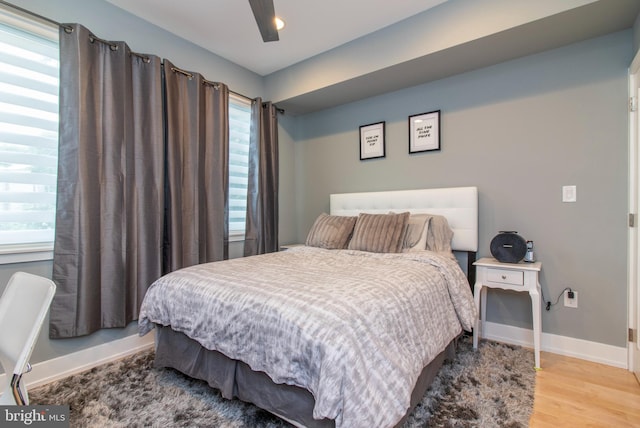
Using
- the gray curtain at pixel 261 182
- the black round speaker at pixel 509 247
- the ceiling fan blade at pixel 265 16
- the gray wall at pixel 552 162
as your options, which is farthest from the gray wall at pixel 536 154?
the ceiling fan blade at pixel 265 16

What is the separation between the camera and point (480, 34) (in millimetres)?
2201

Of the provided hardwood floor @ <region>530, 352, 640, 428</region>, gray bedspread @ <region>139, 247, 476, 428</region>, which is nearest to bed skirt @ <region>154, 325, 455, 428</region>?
gray bedspread @ <region>139, 247, 476, 428</region>

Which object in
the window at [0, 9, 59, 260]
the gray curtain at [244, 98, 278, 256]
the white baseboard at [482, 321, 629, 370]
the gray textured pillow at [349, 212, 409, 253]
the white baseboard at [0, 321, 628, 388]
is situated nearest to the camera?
the window at [0, 9, 59, 260]

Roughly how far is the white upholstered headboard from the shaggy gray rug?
974mm

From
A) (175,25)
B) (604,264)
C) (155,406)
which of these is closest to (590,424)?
(604,264)

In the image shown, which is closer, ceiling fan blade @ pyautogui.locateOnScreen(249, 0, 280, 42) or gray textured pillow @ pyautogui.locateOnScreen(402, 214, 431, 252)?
ceiling fan blade @ pyautogui.locateOnScreen(249, 0, 280, 42)

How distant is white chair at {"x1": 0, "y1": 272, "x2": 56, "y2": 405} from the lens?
0.85 m

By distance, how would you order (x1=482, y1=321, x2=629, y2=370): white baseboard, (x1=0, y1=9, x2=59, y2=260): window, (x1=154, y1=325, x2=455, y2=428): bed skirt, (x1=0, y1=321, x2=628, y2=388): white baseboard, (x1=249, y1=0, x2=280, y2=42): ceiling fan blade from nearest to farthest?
(x1=154, y1=325, x2=455, y2=428): bed skirt < (x1=249, y1=0, x2=280, y2=42): ceiling fan blade < (x1=0, y1=9, x2=59, y2=260): window < (x1=0, y1=321, x2=628, y2=388): white baseboard < (x1=482, y1=321, x2=629, y2=370): white baseboard

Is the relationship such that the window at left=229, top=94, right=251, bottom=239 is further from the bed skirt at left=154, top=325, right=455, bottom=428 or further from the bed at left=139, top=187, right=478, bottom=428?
the bed skirt at left=154, top=325, right=455, bottom=428

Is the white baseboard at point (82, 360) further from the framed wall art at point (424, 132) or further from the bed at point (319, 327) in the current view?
the framed wall art at point (424, 132)

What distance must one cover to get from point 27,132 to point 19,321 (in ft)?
5.39

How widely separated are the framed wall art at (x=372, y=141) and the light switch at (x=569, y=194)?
1617 mm

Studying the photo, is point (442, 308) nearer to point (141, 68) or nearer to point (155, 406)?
point (155, 406)

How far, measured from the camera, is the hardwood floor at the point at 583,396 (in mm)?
1579
